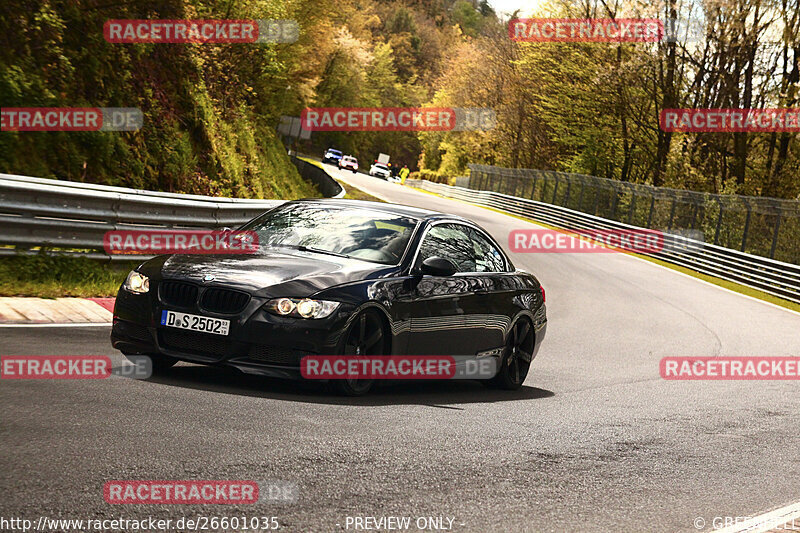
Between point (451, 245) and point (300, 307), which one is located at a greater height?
point (451, 245)

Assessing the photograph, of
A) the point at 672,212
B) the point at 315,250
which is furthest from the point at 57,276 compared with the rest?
the point at 672,212

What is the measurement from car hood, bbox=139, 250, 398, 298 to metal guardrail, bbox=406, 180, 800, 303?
26.2m

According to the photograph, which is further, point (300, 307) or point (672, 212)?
point (672, 212)

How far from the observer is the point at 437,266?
798 centimetres

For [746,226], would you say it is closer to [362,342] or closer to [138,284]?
[362,342]

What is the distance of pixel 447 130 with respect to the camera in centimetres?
9169

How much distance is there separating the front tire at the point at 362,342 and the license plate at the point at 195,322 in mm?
859

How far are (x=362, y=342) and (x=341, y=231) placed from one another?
49.7 inches

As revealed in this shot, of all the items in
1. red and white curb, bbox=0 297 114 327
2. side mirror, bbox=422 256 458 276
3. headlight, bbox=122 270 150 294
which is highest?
side mirror, bbox=422 256 458 276

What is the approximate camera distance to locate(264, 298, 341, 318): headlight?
702cm

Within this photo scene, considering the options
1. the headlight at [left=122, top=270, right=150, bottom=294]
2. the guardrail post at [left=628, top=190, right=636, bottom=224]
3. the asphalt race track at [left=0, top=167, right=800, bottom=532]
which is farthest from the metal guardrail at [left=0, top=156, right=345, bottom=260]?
the guardrail post at [left=628, top=190, right=636, bottom=224]

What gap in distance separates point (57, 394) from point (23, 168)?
8.53 metres

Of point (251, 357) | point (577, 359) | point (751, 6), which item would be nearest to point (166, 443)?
point (251, 357)

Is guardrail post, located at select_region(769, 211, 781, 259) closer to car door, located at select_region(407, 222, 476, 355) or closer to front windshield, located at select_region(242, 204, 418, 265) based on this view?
car door, located at select_region(407, 222, 476, 355)
